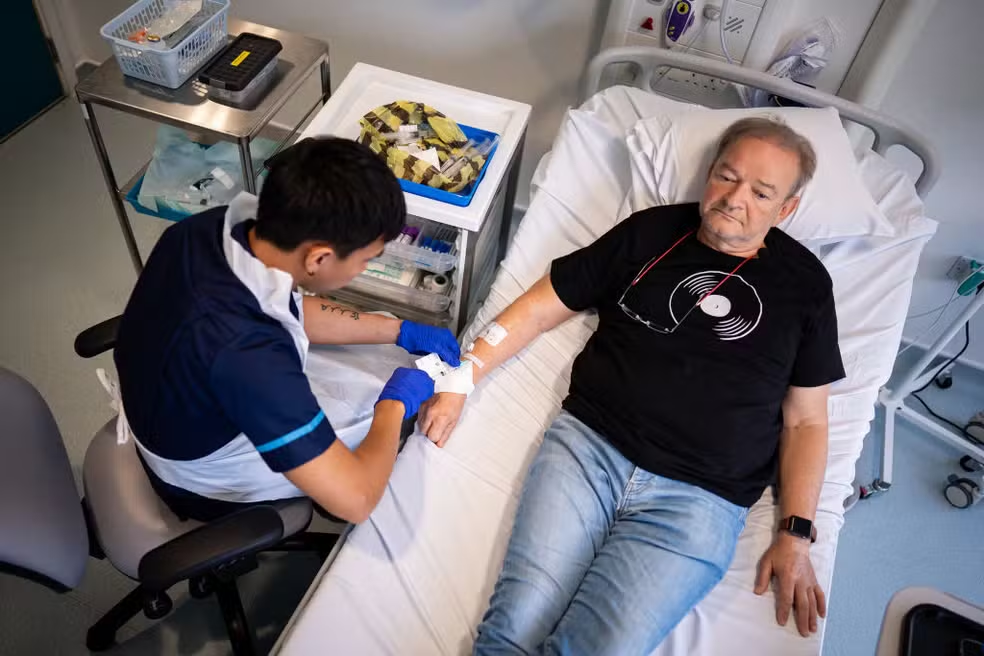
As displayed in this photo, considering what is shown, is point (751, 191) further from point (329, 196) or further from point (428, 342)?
point (329, 196)

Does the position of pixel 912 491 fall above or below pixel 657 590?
below

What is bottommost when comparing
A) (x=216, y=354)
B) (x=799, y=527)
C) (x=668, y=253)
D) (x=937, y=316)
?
A: (x=937, y=316)

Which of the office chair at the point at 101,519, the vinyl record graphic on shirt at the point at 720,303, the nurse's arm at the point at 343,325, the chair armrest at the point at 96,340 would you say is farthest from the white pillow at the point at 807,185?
the chair armrest at the point at 96,340

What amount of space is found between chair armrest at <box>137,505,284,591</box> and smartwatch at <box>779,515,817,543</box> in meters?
0.99

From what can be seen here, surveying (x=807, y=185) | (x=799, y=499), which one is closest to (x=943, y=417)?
(x=807, y=185)

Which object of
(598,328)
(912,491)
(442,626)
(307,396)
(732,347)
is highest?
(307,396)

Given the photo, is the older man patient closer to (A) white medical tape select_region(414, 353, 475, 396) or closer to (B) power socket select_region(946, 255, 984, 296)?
(A) white medical tape select_region(414, 353, 475, 396)

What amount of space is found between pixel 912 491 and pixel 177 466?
2.18 m

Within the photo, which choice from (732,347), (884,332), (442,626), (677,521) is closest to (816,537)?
(677,521)

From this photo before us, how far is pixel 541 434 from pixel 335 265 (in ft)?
2.32

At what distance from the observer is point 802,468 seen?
151 centimetres

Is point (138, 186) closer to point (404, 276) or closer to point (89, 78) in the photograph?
point (89, 78)

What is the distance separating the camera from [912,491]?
2270mm

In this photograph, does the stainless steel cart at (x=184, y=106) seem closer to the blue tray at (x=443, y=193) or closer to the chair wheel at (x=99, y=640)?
the blue tray at (x=443, y=193)
